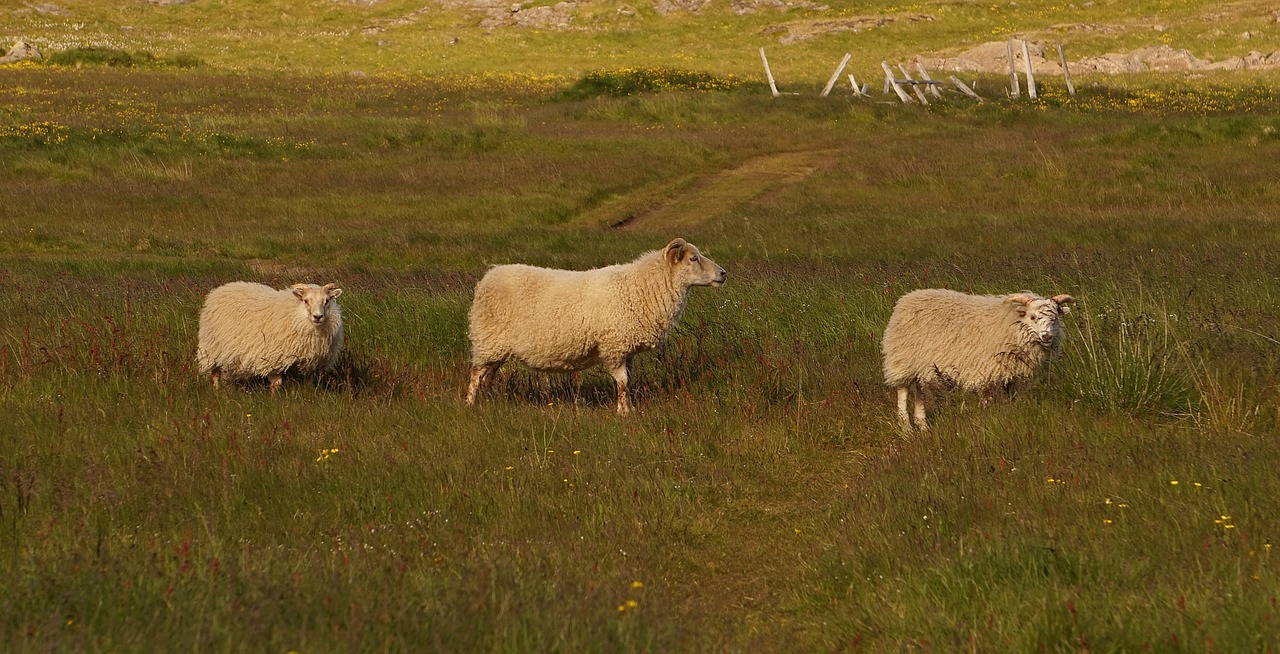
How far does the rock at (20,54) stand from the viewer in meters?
59.0

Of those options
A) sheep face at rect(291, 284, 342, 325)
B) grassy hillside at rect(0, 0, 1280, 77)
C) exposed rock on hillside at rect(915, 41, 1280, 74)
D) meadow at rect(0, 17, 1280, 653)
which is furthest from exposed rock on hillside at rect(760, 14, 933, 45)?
sheep face at rect(291, 284, 342, 325)

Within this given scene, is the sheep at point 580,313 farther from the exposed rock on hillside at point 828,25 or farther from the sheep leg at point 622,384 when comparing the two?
the exposed rock on hillside at point 828,25

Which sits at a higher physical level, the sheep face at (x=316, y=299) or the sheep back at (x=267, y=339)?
the sheep face at (x=316, y=299)

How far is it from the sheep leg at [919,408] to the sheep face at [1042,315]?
1.01m

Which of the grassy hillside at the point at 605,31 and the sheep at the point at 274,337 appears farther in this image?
the grassy hillside at the point at 605,31

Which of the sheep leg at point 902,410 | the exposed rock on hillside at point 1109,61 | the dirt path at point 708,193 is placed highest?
the sheep leg at point 902,410

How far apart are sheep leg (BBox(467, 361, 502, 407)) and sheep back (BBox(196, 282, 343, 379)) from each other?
141 cm

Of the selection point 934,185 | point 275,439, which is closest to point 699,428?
point 275,439

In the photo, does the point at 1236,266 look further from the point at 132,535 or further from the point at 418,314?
the point at 132,535

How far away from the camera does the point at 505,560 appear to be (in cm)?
578

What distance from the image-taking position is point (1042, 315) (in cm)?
894

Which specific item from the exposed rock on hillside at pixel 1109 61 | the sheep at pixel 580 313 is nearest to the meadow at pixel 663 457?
the sheep at pixel 580 313

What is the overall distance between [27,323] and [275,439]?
473 centimetres

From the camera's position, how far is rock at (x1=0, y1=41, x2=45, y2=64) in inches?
2324
